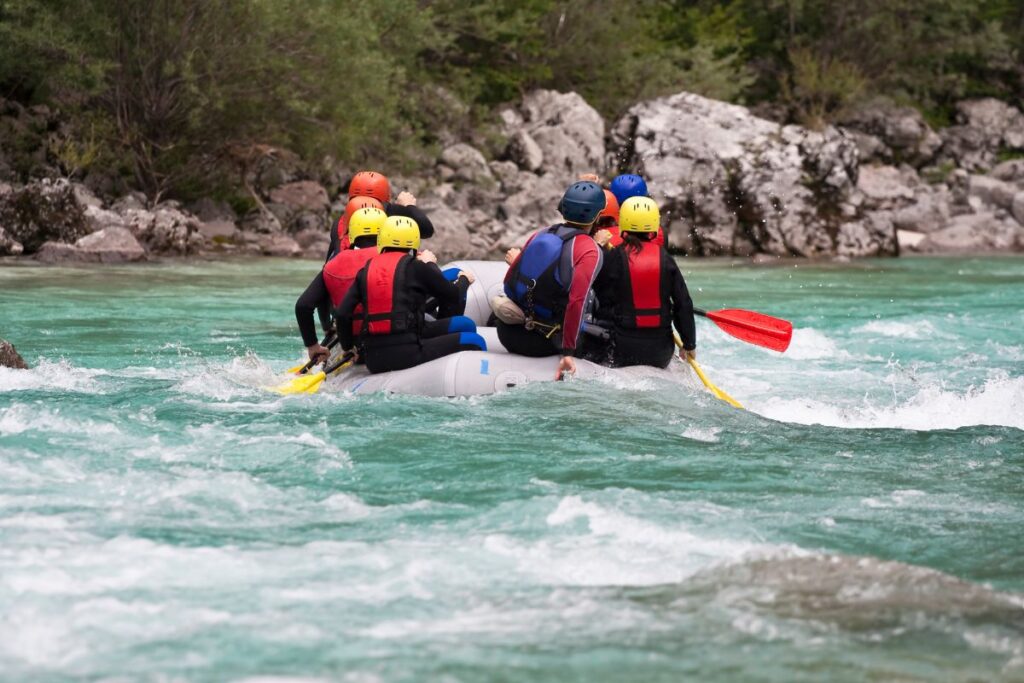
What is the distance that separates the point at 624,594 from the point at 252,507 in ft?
5.55

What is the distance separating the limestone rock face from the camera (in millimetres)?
22828

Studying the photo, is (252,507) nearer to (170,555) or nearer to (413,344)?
(170,555)

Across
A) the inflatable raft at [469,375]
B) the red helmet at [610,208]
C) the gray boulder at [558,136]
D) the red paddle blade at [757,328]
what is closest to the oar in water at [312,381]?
the inflatable raft at [469,375]

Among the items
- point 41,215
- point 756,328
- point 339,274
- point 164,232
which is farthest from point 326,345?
point 164,232

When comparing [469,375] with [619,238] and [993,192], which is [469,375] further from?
[993,192]

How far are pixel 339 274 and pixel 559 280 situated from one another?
1274mm

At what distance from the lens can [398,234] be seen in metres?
7.60

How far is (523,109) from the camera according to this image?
2698 centimetres

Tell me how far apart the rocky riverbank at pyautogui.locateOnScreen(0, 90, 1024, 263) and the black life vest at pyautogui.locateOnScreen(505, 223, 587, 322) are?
11.5 metres

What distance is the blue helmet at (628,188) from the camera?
899 centimetres

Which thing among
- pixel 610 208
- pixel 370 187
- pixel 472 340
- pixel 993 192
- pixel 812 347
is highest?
pixel 993 192

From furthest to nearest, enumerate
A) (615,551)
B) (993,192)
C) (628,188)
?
(993,192)
(628,188)
(615,551)

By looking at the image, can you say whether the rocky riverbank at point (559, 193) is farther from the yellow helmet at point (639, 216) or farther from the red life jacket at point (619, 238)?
the yellow helmet at point (639, 216)

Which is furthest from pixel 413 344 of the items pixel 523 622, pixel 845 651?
pixel 845 651
